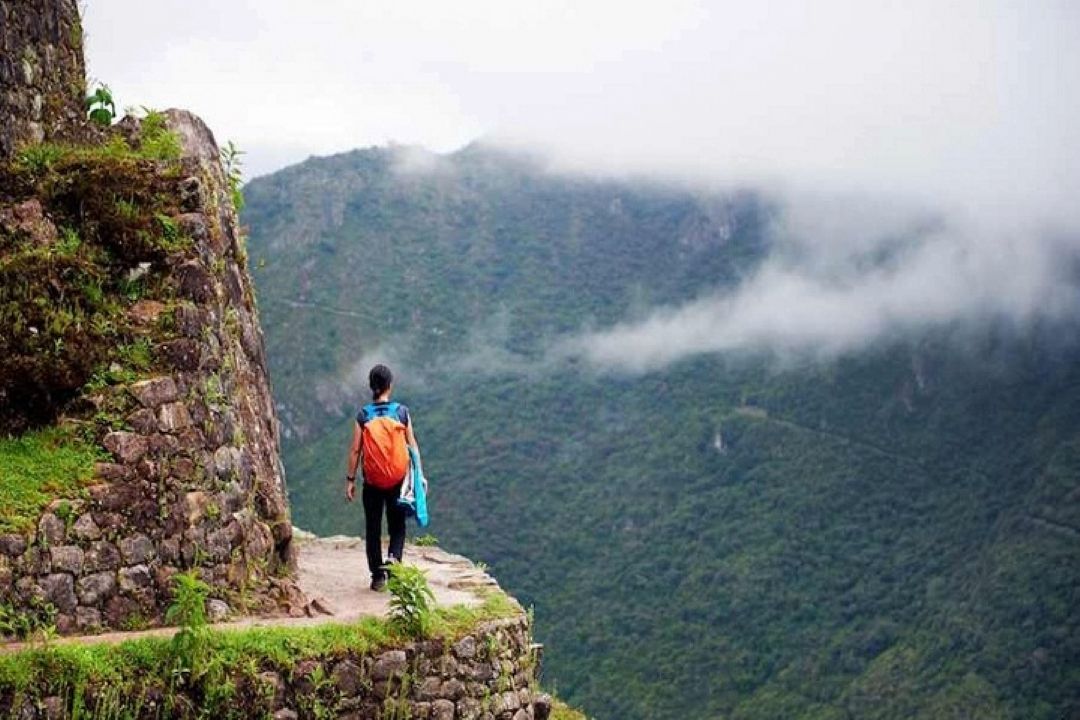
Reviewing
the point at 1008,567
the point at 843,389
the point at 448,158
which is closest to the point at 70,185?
the point at 1008,567

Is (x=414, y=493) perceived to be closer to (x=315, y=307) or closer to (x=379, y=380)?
(x=379, y=380)

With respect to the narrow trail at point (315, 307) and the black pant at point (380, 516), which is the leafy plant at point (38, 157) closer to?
Answer: the black pant at point (380, 516)

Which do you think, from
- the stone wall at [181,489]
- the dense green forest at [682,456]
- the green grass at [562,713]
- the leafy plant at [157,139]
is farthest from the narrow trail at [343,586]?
the dense green forest at [682,456]

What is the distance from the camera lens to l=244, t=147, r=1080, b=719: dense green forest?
6297 cm

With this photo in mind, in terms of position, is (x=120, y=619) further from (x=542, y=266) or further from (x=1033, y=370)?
(x=542, y=266)

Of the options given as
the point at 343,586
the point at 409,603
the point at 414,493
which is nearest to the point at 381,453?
the point at 414,493

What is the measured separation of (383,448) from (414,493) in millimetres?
466

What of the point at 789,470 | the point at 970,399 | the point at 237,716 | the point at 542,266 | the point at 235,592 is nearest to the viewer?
the point at 237,716

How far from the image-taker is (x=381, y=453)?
919cm

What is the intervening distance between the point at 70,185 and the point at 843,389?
92542mm

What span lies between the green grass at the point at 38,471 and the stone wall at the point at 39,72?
2556 millimetres

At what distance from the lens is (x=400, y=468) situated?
927 centimetres

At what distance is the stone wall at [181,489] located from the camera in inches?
294

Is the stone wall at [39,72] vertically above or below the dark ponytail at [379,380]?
above
